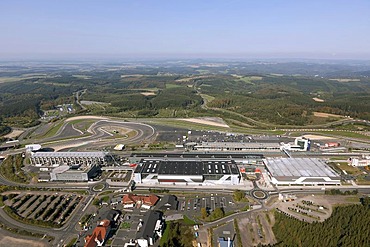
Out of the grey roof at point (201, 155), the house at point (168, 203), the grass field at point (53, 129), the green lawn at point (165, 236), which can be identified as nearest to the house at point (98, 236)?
the green lawn at point (165, 236)

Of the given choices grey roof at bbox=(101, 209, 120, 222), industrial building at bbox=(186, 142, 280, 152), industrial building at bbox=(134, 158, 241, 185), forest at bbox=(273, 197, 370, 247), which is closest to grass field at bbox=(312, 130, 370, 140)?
industrial building at bbox=(186, 142, 280, 152)

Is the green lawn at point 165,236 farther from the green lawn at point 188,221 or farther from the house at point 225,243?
the house at point 225,243

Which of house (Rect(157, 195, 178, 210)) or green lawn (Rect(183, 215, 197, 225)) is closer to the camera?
green lawn (Rect(183, 215, 197, 225))

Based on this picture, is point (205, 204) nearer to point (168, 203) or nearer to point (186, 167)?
point (168, 203)

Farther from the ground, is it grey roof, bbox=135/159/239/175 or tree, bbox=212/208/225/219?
grey roof, bbox=135/159/239/175

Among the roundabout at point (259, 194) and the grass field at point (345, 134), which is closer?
the roundabout at point (259, 194)

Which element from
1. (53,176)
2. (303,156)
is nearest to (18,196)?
(53,176)

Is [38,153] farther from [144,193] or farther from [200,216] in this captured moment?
[200,216]

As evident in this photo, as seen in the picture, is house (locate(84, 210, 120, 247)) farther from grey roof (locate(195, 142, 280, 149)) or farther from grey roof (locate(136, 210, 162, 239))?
grey roof (locate(195, 142, 280, 149))
